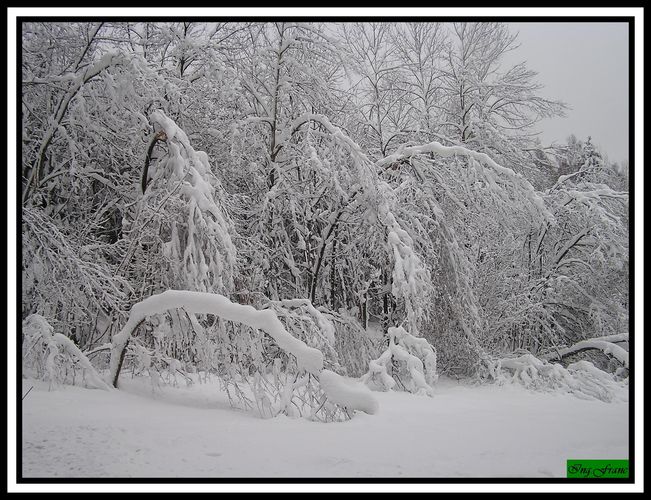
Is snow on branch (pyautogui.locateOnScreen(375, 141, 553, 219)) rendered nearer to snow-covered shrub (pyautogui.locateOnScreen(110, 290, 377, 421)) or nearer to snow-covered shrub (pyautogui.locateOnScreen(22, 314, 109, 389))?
snow-covered shrub (pyautogui.locateOnScreen(110, 290, 377, 421))

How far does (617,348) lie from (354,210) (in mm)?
4266

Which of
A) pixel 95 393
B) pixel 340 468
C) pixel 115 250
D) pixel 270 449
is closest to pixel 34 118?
pixel 115 250

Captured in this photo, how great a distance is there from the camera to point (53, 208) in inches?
256

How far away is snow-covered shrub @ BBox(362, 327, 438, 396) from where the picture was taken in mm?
5469

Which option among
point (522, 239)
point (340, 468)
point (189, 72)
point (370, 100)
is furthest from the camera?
point (370, 100)

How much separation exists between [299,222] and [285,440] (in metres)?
4.65

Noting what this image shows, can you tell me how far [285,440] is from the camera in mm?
3277

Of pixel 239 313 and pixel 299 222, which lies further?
pixel 299 222

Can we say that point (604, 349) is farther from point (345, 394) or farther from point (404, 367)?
point (345, 394)

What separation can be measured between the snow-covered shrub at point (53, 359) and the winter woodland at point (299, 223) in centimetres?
2

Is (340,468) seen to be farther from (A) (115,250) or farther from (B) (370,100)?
(B) (370,100)

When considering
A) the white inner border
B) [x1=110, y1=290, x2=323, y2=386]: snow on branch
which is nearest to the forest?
[x1=110, y1=290, x2=323, y2=386]: snow on branch
